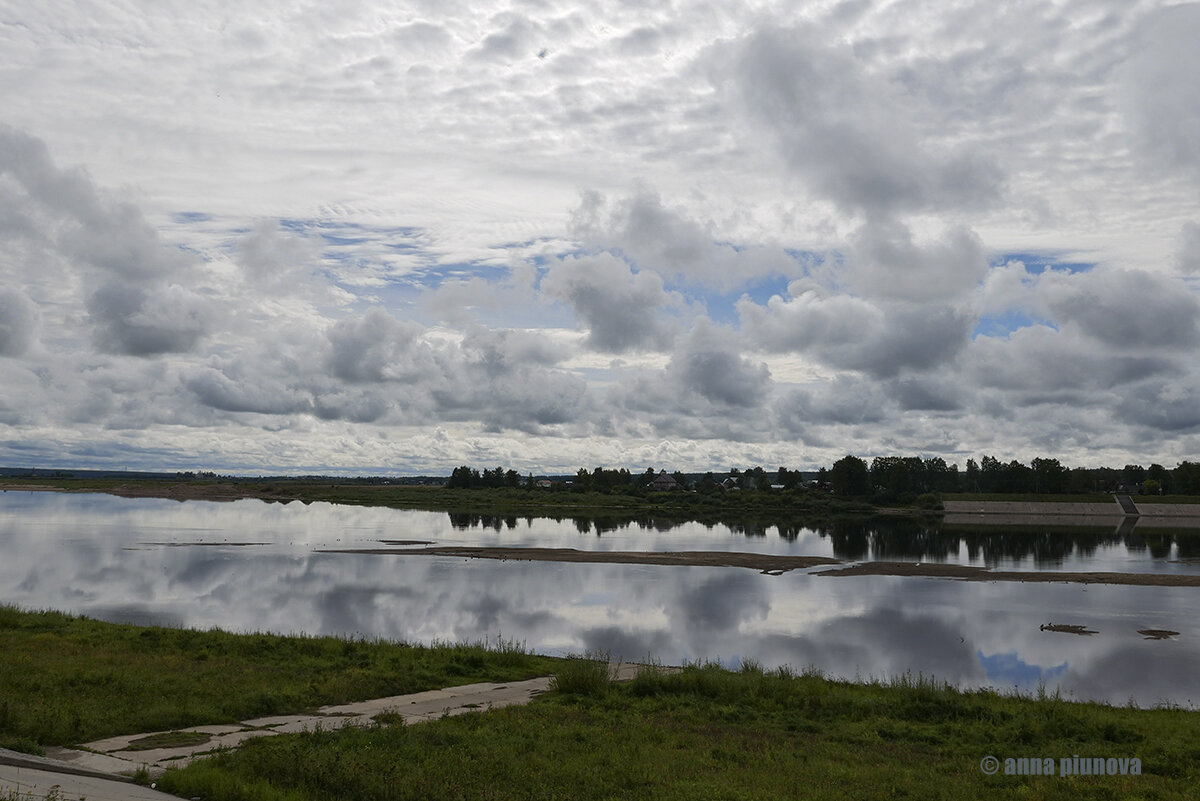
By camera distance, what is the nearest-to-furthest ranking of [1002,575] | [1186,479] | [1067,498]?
[1002,575] < [1067,498] < [1186,479]

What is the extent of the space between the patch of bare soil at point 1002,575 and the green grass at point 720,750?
113 ft

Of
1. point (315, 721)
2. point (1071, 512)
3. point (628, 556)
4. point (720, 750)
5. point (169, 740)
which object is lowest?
point (628, 556)

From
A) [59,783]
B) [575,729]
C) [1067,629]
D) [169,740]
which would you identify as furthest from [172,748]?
[1067,629]

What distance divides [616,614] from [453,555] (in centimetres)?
2580

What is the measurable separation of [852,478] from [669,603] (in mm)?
111265

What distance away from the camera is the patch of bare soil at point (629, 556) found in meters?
57.5

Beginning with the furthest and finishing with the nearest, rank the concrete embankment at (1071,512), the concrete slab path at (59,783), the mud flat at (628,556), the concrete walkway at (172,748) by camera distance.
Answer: the concrete embankment at (1071,512) → the mud flat at (628,556) → the concrete walkway at (172,748) → the concrete slab path at (59,783)

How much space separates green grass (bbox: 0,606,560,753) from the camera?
46.0ft

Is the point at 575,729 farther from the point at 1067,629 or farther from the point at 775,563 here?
the point at 775,563

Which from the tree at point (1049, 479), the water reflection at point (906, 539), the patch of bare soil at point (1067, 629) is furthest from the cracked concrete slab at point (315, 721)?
the tree at point (1049, 479)

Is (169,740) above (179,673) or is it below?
above

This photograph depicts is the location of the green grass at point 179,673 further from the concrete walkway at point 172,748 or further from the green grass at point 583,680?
the green grass at point 583,680

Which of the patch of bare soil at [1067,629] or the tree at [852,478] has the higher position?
the tree at [852,478]

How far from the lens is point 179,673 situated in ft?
59.8
